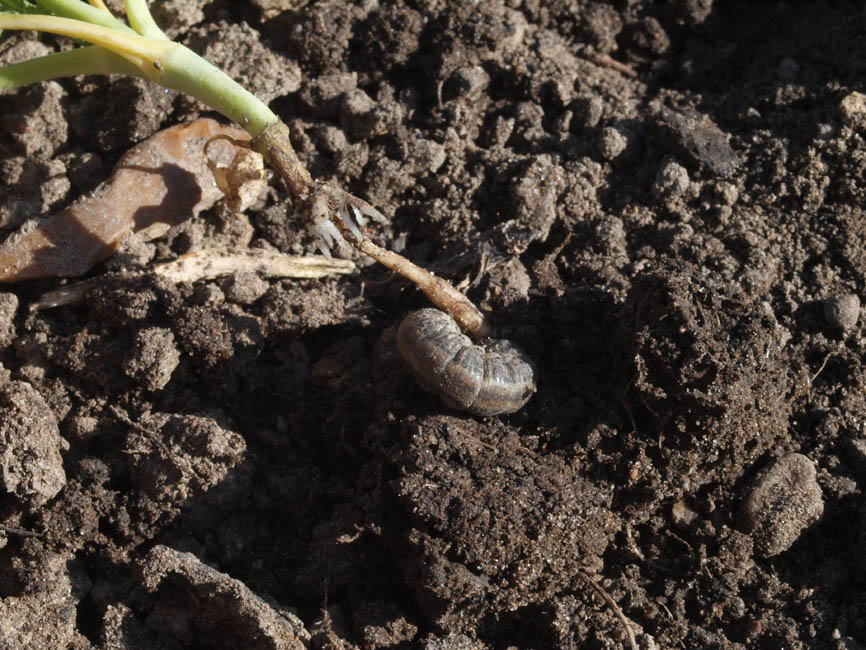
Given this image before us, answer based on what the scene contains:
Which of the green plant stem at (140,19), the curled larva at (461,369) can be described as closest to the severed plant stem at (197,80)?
the green plant stem at (140,19)

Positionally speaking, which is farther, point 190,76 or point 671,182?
point 671,182

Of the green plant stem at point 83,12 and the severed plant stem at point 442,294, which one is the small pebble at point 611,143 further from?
the green plant stem at point 83,12

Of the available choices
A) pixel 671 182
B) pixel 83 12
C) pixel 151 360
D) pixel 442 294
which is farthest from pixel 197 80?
pixel 671 182

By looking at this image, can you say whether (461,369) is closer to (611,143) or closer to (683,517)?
(683,517)

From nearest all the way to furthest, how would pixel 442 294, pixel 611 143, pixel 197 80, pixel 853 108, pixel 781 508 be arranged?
pixel 781 508
pixel 197 80
pixel 442 294
pixel 853 108
pixel 611 143

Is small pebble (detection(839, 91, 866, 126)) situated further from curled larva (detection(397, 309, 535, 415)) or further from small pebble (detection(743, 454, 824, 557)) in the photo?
curled larva (detection(397, 309, 535, 415))

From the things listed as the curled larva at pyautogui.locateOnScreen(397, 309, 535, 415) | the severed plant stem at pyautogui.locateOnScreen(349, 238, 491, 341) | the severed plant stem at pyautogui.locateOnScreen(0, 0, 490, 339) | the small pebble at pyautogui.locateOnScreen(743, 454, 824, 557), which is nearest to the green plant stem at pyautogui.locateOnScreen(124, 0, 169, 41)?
the severed plant stem at pyautogui.locateOnScreen(0, 0, 490, 339)

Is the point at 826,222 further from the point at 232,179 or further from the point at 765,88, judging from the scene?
the point at 232,179
